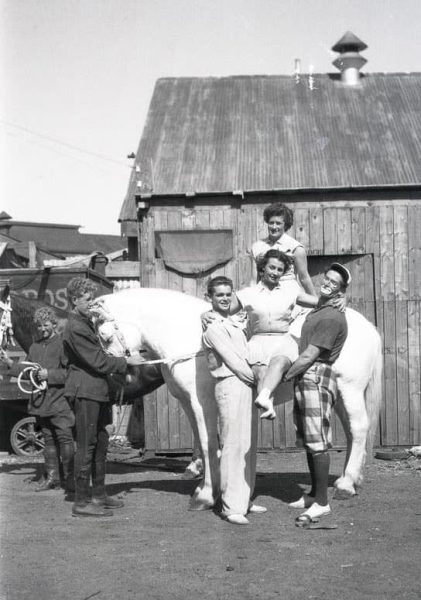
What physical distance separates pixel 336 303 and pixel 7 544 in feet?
9.48

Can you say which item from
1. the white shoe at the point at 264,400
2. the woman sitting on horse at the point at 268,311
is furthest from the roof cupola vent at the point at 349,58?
the white shoe at the point at 264,400

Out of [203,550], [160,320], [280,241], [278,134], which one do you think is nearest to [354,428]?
[280,241]

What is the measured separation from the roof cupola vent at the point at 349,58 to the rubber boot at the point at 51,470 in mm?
9014

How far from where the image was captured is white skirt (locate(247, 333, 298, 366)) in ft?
20.1

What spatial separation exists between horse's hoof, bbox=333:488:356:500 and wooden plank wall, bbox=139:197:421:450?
3272 mm

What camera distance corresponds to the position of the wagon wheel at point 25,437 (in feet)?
34.1

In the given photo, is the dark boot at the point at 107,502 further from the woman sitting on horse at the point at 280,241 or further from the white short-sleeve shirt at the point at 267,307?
the woman sitting on horse at the point at 280,241

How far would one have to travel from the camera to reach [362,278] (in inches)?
407

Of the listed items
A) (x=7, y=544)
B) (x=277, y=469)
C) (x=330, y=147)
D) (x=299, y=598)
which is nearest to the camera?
(x=299, y=598)

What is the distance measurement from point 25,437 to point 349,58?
28.5ft

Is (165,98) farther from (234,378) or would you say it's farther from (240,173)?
(234,378)

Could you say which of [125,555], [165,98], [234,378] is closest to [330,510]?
[234,378]

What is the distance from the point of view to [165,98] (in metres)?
13.6

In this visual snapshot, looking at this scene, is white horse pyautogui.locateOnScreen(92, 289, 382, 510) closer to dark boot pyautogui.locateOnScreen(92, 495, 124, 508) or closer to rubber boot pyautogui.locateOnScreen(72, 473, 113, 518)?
dark boot pyautogui.locateOnScreen(92, 495, 124, 508)
